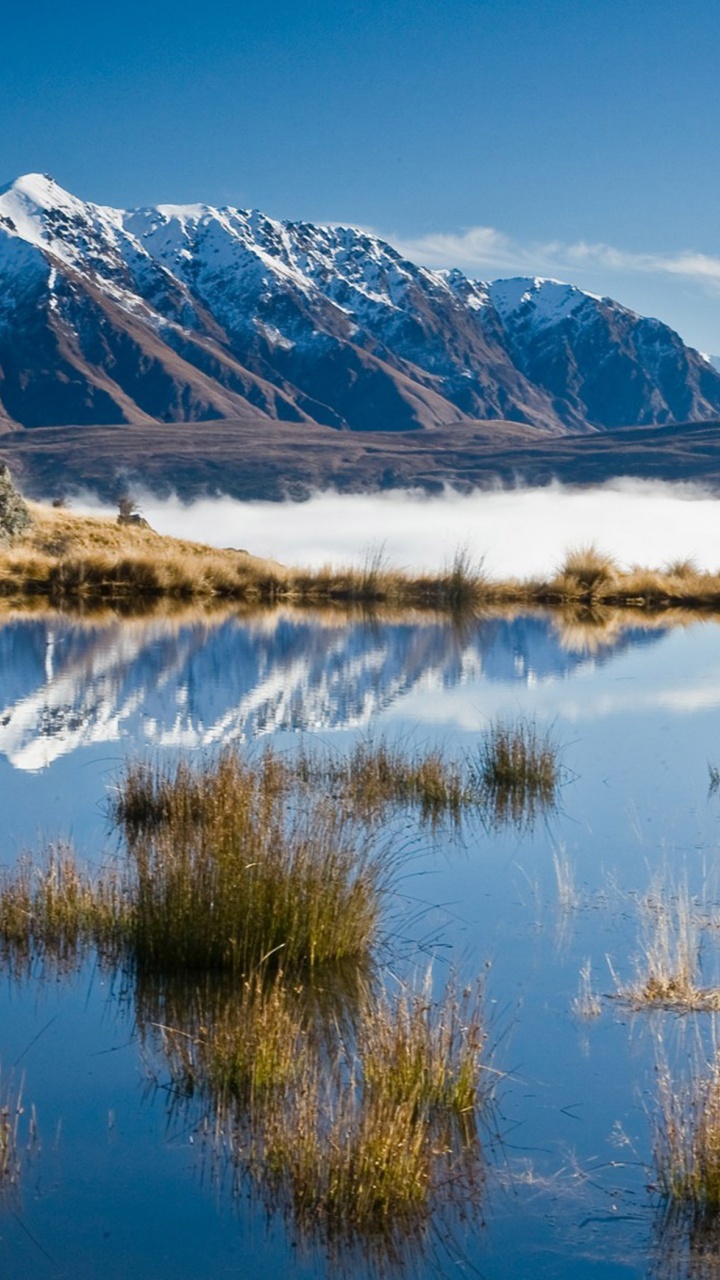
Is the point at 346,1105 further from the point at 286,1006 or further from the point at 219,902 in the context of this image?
the point at 219,902

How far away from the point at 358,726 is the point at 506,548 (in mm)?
33172

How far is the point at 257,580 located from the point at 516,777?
742 inches

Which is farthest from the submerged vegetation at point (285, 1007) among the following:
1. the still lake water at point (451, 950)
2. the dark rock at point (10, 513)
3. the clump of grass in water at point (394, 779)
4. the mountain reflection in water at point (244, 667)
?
the dark rock at point (10, 513)

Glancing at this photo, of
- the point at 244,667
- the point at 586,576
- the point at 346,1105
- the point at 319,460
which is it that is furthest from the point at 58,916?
the point at 319,460

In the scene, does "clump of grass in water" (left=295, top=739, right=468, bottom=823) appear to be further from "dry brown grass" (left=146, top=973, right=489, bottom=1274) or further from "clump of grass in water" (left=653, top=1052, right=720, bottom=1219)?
"clump of grass in water" (left=653, top=1052, right=720, bottom=1219)

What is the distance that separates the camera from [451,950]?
21.6ft

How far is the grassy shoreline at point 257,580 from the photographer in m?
27.6

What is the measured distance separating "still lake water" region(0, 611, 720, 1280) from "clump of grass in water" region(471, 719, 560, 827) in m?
0.17

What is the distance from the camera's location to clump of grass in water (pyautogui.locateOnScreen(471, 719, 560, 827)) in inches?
390

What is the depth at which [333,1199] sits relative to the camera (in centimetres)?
414

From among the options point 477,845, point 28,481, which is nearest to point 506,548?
point 477,845

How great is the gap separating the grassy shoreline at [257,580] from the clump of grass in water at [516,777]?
15.4 m

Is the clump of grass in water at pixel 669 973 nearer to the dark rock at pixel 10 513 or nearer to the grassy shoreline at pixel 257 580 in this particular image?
the grassy shoreline at pixel 257 580

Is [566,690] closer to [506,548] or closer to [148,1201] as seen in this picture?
[148,1201]
